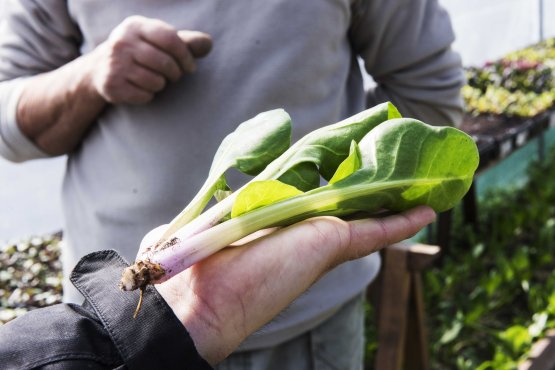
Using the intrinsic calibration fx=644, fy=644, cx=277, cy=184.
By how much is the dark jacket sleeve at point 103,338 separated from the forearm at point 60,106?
0.59 metres

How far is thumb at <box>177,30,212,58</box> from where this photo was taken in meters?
1.19

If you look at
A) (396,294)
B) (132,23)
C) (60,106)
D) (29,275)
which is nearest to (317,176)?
(132,23)

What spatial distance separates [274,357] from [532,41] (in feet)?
16.1

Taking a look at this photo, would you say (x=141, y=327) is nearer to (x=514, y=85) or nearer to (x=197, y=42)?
(x=197, y=42)

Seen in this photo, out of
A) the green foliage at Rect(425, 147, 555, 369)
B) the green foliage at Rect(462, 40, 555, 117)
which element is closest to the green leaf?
the green foliage at Rect(425, 147, 555, 369)

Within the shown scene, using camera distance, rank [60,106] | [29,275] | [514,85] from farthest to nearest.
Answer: [514,85]
[29,275]
[60,106]

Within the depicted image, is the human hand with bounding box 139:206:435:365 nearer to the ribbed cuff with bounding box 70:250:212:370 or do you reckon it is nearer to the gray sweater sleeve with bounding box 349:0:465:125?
the ribbed cuff with bounding box 70:250:212:370

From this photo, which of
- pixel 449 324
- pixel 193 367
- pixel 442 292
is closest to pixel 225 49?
pixel 193 367

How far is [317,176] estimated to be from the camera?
96 cm

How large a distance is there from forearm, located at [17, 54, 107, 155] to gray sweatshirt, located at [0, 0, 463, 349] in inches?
1.0

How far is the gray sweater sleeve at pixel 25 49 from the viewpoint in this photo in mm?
1360

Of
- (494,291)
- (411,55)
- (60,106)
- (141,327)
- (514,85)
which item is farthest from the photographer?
(514,85)

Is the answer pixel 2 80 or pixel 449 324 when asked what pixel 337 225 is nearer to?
pixel 2 80

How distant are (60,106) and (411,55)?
78 cm
